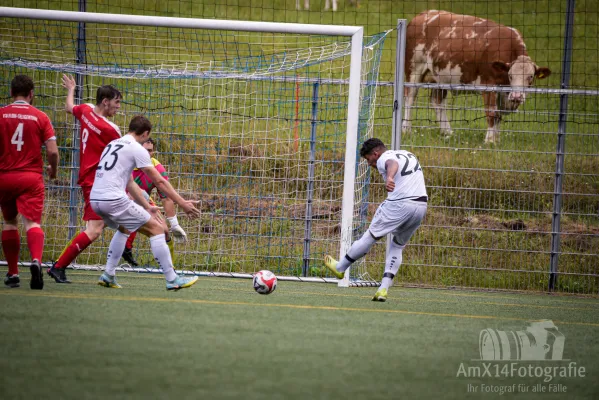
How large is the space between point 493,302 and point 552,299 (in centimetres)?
129

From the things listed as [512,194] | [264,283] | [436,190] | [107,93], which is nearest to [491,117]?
[512,194]

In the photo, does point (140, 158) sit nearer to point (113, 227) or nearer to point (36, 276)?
point (113, 227)

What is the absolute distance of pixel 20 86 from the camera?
778 centimetres

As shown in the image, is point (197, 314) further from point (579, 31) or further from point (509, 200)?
point (579, 31)

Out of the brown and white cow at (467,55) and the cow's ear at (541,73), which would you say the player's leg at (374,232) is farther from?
the cow's ear at (541,73)

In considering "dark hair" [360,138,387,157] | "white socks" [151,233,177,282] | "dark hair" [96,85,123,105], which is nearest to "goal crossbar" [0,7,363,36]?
"dark hair" [96,85,123,105]

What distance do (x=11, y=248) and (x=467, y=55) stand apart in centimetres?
946

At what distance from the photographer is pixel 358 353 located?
5.12 m

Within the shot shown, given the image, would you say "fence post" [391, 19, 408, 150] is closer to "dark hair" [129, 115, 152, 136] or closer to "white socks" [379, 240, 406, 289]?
"white socks" [379, 240, 406, 289]

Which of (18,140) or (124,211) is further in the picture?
(18,140)

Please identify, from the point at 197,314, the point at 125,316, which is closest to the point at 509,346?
the point at 197,314

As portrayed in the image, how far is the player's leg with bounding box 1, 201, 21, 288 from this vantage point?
307 inches

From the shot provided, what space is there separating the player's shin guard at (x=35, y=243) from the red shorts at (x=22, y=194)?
11 cm

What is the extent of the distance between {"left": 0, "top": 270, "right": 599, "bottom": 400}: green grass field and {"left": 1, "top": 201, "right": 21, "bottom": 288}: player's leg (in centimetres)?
39
